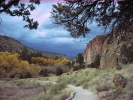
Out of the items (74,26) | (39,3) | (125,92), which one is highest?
(39,3)

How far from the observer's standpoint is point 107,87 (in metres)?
15.1

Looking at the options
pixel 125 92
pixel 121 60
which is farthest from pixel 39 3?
pixel 121 60

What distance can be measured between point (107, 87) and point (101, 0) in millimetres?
Answer: 7382

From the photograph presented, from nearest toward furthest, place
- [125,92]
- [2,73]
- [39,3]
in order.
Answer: [39,3] → [125,92] → [2,73]

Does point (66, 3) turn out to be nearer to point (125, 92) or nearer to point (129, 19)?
point (129, 19)

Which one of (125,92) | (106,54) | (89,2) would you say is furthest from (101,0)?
(106,54)

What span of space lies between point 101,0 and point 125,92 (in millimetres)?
6488

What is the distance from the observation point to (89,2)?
945 cm

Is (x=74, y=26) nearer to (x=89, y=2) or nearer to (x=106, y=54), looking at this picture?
(x=89, y=2)

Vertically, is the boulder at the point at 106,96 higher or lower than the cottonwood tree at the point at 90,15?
lower

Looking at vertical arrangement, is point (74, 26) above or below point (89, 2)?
below

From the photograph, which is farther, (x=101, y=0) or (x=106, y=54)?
(x=106, y=54)

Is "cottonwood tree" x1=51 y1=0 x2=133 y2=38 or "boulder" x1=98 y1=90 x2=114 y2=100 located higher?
"cottonwood tree" x1=51 y1=0 x2=133 y2=38

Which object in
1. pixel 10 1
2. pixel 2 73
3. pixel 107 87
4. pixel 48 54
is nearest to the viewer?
pixel 10 1
